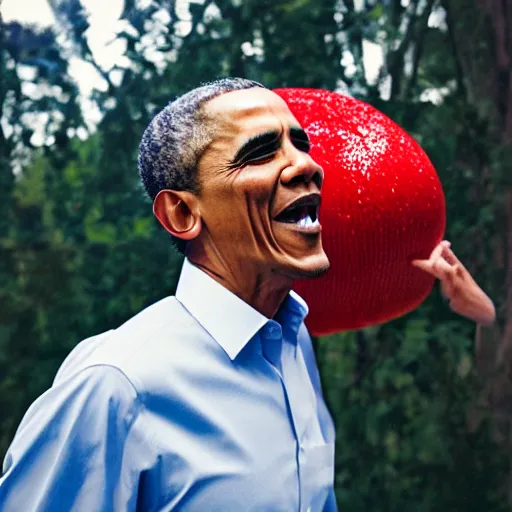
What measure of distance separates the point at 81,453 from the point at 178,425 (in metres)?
0.09

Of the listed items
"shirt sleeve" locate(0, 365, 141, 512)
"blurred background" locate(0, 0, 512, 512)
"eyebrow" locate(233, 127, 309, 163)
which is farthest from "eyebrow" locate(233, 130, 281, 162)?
"blurred background" locate(0, 0, 512, 512)

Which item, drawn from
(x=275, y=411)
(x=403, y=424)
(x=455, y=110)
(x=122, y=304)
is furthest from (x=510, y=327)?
(x=275, y=411)

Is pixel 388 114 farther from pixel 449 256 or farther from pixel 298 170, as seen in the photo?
pixel 298 170

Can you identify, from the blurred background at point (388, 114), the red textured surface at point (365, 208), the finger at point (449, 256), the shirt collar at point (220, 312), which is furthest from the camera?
the blurred background at point (388, 114)

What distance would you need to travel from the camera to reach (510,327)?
256 cm

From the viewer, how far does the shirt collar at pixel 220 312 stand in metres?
0.87

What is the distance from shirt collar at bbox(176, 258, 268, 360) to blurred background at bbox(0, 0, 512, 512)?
57.7 inches

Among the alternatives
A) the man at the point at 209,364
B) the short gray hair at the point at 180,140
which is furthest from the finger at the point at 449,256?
the short gray hair at the point at 180,140

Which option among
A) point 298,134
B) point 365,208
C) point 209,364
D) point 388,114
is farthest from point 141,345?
point 388,114

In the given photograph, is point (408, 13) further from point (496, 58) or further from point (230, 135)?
point (230, 135)

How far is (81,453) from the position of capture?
0.76 metres

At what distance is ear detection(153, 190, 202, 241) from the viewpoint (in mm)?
893

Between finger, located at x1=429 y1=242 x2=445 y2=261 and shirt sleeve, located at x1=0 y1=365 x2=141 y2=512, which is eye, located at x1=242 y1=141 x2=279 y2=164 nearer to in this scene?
shirt sleeve, located at x1=0 y1=365 x2=141 y2=512

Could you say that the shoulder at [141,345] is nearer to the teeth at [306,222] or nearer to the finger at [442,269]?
the teeth at [306,222]
